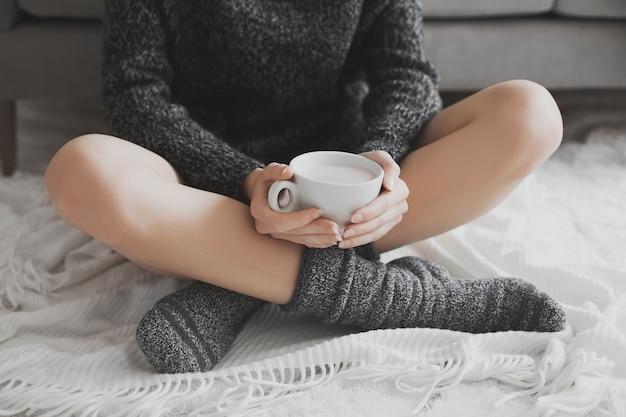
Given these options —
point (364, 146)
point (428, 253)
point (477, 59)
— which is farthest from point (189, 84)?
point (477, 59)

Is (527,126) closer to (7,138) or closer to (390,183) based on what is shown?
(390,183)

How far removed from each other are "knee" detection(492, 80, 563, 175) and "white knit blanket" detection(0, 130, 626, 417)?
6.7 inches

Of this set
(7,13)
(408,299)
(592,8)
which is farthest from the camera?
(592,8)

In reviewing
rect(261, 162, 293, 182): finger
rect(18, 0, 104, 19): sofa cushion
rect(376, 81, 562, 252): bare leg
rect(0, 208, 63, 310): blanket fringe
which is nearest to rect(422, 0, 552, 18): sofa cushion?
rect(376, 81, 562, 252): bare leg

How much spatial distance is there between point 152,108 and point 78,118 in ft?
2.73

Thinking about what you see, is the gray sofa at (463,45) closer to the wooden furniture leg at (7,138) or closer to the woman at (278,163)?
the wooden furniture leg at (7,138)

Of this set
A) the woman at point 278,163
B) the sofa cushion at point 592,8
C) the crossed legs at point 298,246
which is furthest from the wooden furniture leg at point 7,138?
the sofa cushion at point 592,8

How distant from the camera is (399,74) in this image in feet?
3.15

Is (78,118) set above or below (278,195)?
below

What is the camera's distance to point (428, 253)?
0.97 metres

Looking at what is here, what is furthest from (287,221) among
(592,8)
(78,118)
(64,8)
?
(78,118)

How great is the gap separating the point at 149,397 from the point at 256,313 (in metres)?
0.20

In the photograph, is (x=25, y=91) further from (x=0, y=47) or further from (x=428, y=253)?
(x=428, y=253)

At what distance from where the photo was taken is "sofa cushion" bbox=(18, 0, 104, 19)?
3.99 ft
